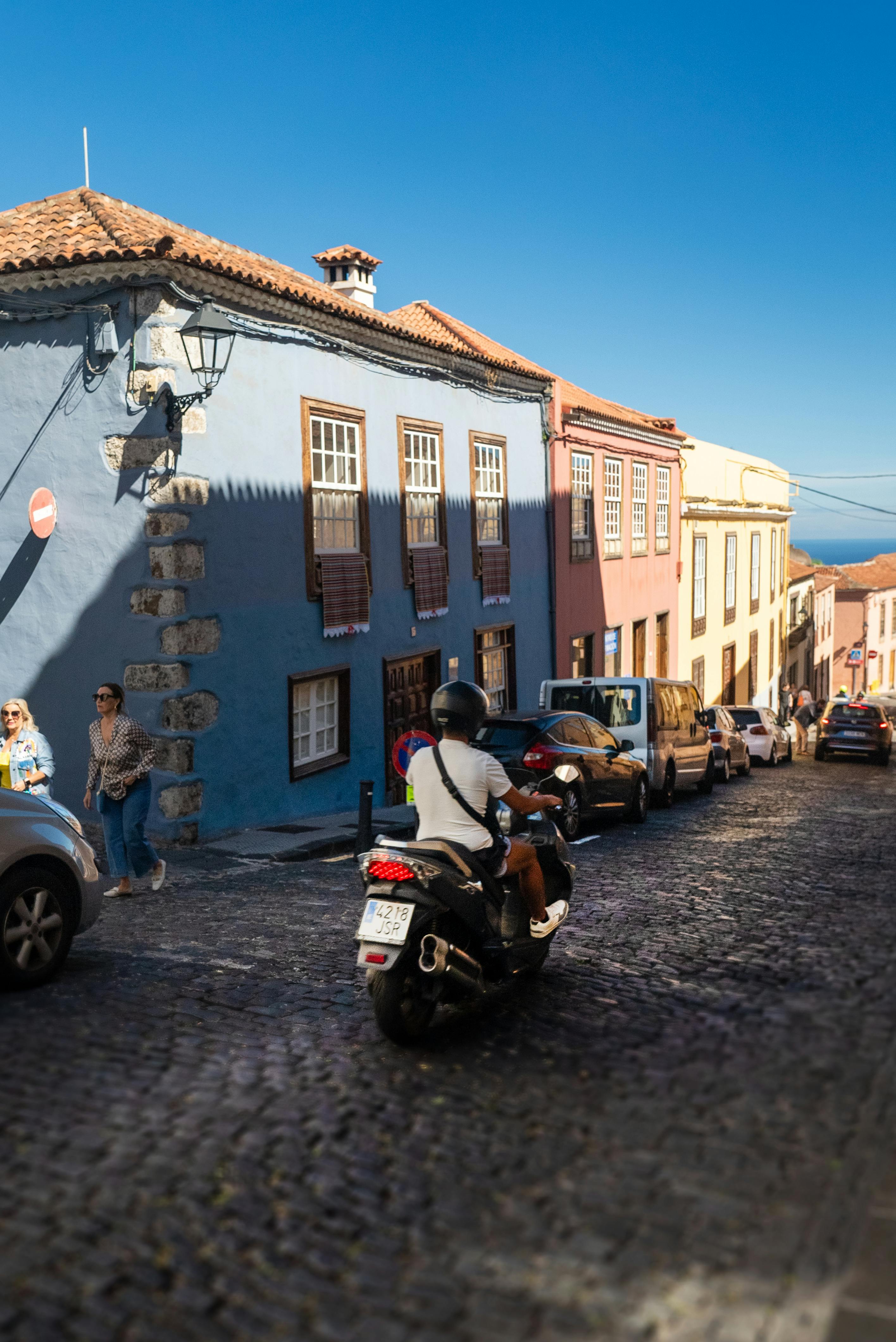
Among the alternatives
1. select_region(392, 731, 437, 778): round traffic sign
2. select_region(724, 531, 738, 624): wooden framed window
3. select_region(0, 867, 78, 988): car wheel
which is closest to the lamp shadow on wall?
select_region(392, 731, 437, 778): round traffic sign

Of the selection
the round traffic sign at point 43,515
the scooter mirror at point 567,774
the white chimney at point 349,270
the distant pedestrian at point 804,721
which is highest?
the white chimney at point 349,270

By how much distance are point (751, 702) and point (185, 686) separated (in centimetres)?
3410

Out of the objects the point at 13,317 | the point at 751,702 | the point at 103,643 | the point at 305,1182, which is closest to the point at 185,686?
the point at 103,643

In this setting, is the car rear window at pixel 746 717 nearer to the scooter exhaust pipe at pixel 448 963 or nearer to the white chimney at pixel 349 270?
the white chimney at pixel 349 270

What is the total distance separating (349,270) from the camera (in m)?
20.3

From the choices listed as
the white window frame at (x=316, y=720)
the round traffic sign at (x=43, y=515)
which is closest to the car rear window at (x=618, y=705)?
the white window frame at (x=316, y=720)

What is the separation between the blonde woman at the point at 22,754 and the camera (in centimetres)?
952

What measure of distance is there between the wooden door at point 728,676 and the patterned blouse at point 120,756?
31246mm

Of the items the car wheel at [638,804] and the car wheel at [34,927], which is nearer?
the car wheel at [34,927]

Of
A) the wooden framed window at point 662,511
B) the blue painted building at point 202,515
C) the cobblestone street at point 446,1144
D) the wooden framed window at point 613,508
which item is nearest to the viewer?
the cobblestone street at point 446,1144

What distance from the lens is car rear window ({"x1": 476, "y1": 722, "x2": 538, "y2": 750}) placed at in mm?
12594

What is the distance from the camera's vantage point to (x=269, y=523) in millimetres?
13211

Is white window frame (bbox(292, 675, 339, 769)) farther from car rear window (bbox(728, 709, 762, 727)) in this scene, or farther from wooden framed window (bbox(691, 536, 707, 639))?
wooden framed window (bbox(691, 536, 707, 639))

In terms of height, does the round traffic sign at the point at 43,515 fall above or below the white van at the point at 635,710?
above
